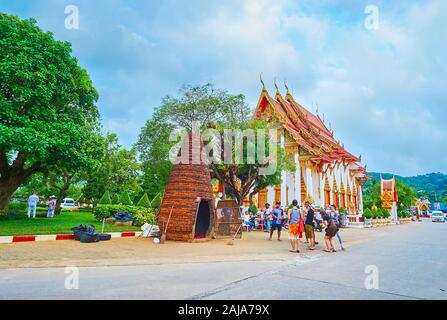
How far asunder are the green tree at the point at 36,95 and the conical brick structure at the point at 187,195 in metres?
5.45

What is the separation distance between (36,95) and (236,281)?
40.3 feet

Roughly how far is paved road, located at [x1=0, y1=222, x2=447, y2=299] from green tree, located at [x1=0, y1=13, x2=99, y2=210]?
26.2 ft

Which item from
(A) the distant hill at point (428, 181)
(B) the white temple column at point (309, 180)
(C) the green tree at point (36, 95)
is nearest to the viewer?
(C) the green tree at point (36, 95)

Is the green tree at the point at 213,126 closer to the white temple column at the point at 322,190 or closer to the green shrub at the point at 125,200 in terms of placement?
the green shrub at the point at 125,200

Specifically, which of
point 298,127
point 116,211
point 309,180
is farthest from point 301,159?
point 116,211

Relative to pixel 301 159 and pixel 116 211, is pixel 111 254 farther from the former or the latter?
pixel 301 159

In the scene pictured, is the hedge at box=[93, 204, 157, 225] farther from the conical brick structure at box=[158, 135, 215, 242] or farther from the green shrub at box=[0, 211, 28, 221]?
the conical brick structure at box=[158, 135, 215, 242]

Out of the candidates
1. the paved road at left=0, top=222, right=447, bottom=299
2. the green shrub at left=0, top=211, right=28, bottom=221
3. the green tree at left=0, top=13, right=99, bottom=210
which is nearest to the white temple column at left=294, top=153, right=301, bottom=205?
the green tree at left=0, top=13, right=99, bottom=210

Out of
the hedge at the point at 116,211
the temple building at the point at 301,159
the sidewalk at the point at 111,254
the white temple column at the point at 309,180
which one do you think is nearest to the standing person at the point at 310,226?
the sidewalk at the point at 111,254

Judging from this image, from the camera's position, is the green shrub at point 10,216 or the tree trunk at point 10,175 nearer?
the green shrub at point 10,216

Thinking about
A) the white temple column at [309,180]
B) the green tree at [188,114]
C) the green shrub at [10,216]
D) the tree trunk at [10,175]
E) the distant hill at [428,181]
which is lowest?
the green shrub at [10,216]

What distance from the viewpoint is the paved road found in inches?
186

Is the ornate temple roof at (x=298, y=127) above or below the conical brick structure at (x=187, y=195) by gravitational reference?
above

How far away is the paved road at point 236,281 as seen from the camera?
15.5ft
